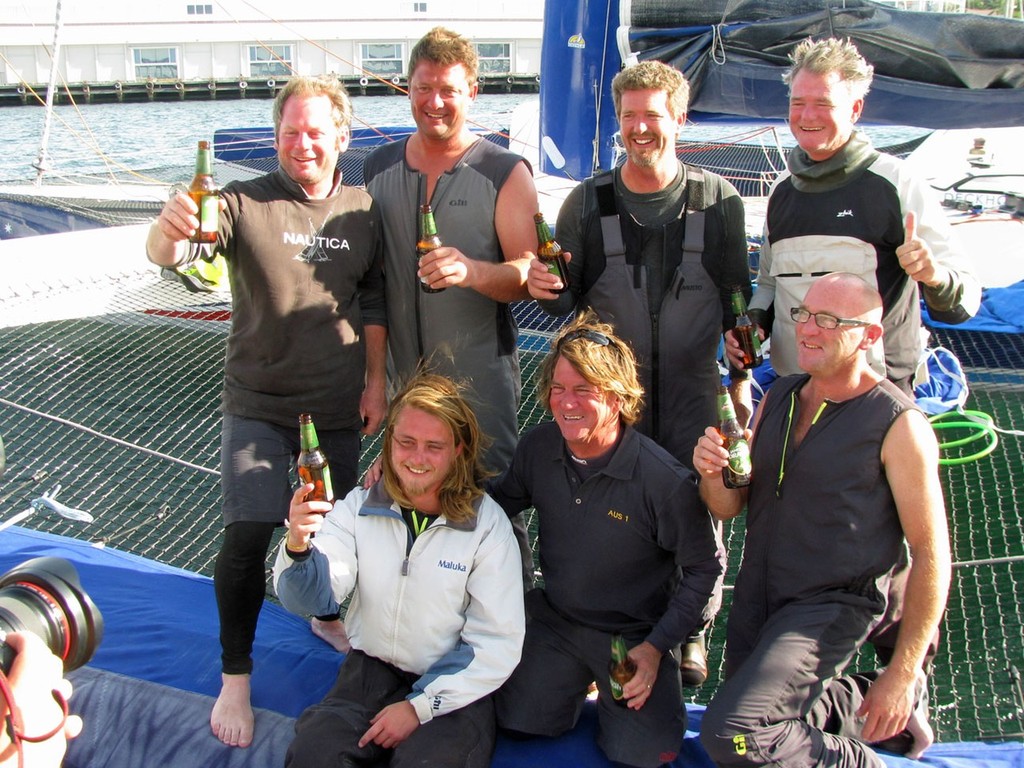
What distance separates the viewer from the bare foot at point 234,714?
2.70 meters

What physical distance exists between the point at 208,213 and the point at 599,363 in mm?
1163

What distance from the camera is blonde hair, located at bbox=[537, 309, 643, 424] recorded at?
8.46 feet

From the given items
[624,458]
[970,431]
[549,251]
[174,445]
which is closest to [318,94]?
[549,251]

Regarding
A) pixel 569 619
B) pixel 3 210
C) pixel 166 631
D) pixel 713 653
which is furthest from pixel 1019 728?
pixel 3 210

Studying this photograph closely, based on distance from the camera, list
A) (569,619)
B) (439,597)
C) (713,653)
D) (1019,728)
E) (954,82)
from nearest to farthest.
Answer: (439,597)
(569,619)
(1019,728)
(713,653)
(954,82)

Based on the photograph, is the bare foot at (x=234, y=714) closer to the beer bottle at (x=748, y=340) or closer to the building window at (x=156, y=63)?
the beer bottle at (x=748, y=340)

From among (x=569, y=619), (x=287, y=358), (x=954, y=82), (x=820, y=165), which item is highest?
(x=954, y=82)

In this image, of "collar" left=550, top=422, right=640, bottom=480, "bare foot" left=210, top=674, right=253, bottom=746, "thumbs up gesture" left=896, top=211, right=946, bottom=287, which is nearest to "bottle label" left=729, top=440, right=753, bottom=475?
"collar" left=550, top=422, right=640, bottom=480

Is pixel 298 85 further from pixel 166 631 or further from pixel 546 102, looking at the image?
pixel 546 102

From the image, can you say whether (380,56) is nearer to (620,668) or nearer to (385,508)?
(385,508)

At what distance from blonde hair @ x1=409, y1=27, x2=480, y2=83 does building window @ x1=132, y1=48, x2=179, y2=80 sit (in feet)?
139

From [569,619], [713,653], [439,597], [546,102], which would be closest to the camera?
[439,597]

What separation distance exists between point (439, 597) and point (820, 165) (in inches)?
66.6

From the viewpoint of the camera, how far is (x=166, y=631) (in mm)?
3166
